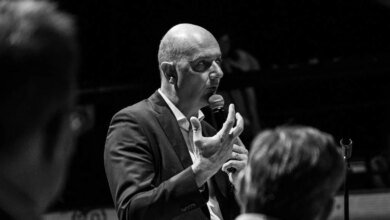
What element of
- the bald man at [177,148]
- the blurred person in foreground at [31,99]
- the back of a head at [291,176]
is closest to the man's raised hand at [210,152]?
the bald man at [177,148]

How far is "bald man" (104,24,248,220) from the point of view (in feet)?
8.39

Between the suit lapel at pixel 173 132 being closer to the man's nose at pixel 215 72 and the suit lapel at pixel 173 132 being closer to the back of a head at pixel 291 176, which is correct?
the man's nose at pixel 215 72

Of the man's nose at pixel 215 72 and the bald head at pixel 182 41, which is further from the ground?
the bald head at pixel 182 41

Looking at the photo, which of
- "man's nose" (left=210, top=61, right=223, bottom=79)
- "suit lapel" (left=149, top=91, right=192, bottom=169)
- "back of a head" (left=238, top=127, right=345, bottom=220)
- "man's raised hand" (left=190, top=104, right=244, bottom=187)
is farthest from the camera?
"man's nose" (left=210, top=61, right=223, bottom=79)

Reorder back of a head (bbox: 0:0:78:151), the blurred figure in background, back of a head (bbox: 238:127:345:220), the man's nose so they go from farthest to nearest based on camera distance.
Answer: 1. the blurred figure in background
2. the man's nose
3. back of a head (bbox: 238:127:345:220)
4. back of a head (bbox: 0:0:78:151)

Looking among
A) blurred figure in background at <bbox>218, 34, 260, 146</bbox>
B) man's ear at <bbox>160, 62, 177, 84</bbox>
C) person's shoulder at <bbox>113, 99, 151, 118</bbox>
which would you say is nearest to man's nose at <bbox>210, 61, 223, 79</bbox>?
man's ear at <bbox>160, 62, 177, 84</bbox>

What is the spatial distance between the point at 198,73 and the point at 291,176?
1.55 m

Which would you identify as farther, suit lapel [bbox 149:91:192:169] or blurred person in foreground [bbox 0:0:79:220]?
suit lapel [bbox 149:91:192:169]

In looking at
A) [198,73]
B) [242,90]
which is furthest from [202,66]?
[242,90]

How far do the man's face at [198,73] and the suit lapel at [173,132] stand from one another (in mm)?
96

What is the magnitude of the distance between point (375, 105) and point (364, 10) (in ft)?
3.70

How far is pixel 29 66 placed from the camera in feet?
3.44

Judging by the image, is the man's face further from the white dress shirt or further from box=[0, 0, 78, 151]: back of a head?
box=[0, 0, 78, 151]: back of a head

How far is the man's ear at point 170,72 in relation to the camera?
9.78 feet
